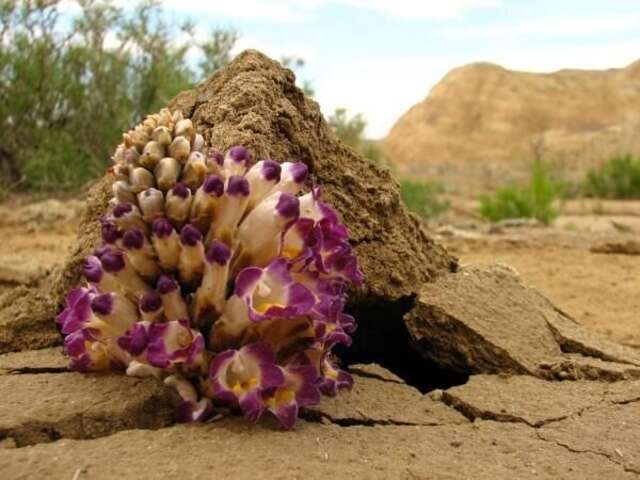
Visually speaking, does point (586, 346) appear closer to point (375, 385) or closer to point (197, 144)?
point (375, 385)

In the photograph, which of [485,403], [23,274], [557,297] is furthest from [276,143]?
[557,297]

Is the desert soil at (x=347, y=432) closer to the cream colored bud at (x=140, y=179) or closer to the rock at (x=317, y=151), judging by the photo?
the rock at (x=317, y=151)

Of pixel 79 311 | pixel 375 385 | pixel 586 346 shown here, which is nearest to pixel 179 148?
pixel 79 311

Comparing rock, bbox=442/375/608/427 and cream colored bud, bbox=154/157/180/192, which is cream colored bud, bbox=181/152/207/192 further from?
rock, bbox=442/375/608/427

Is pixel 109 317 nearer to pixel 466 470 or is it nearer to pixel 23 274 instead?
pixel 466 470

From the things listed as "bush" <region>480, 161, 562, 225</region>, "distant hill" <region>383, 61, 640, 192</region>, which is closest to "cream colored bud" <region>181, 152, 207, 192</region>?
"bush" <region>480, 161, 562, 225</region>

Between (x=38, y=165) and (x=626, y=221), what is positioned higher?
(x=38, y=165)

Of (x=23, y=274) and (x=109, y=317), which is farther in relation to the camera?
(x=23, y=274)
